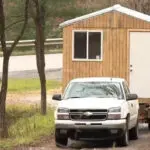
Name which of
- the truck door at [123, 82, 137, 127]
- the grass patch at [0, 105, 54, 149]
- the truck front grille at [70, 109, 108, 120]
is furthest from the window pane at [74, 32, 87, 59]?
the truck front grille at [70, 109, 108, 120]

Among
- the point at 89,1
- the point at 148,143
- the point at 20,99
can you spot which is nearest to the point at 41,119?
the point at 148,143

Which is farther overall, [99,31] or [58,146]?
[99,31]

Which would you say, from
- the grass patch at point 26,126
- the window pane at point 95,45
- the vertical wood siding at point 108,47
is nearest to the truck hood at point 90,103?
the grass patch at point 26,126

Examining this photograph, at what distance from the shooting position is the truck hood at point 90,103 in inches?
645

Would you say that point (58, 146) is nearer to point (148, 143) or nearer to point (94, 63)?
point (148, 143)

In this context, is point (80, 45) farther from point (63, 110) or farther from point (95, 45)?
point (63, 110)

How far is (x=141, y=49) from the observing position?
906 inches

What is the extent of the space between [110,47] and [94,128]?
7.84m

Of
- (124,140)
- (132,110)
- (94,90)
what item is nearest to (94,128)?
(124,140)

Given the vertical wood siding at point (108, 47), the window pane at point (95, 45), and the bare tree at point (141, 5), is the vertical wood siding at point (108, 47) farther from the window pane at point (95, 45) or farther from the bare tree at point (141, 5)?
the bare tree at point (141, 5)

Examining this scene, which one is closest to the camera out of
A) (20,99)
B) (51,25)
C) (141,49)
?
(141,49)

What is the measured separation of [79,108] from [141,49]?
7.18m

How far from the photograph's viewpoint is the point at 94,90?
17594 mm

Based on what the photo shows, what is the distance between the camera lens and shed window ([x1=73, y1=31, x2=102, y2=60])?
2383cm
